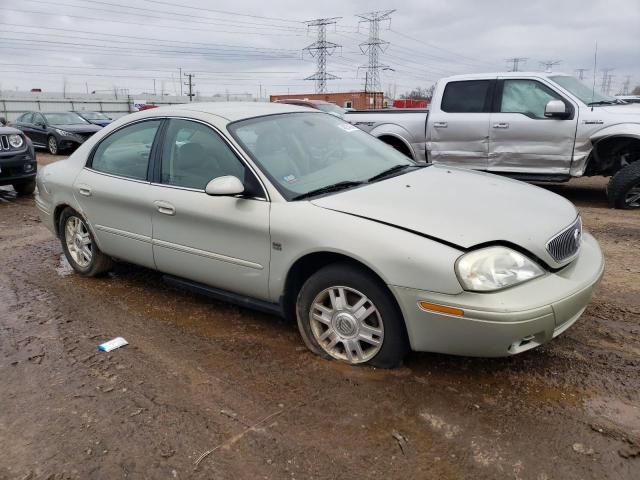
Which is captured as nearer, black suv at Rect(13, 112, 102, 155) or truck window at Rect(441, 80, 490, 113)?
truck window at Rect(441, 80, 490, 113)

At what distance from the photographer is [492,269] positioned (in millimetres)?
2699

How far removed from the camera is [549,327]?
275 centimetres

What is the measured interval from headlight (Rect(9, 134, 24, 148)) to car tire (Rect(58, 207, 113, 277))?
4.82 m

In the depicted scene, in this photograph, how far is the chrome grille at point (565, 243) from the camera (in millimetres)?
2945

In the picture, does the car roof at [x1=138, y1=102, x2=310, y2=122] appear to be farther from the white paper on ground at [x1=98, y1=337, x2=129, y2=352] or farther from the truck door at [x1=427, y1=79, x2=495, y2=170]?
the truck door at [x1=427, y1=79, x2=495, y2=170]

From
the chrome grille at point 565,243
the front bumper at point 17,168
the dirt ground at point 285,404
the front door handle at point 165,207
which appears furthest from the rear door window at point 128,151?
the front bumper at point 17,168

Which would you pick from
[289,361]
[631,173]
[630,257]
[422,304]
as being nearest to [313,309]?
[289,361]

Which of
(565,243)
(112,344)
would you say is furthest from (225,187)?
(565,243)

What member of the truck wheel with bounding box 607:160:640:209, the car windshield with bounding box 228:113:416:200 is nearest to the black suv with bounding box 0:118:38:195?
the car windshield with bounding box 228:113:416:200

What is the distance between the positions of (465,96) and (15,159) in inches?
289

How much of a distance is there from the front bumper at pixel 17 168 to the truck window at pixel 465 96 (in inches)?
273

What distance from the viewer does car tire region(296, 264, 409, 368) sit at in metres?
2.96

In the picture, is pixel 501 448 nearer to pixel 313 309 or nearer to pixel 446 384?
pixel 446 384

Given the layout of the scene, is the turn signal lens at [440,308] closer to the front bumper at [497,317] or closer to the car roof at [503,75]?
the front bumper at [497,317]
